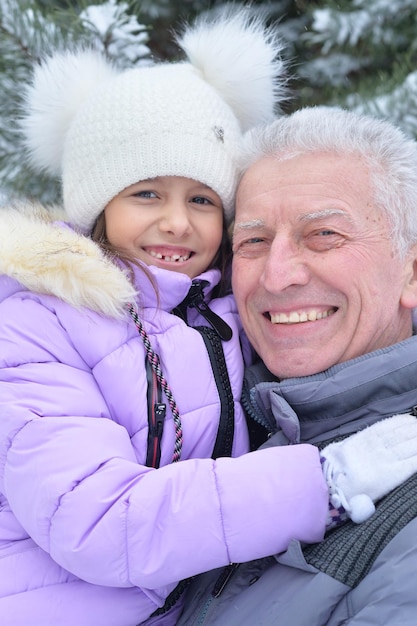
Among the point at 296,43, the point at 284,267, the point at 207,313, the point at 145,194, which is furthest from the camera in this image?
the point at 296,43

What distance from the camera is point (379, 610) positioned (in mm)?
1218

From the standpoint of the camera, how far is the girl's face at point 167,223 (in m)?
2.17

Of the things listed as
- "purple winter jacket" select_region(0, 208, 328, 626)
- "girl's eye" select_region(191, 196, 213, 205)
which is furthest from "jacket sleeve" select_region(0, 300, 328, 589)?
"girl's eye" select_region(191, 196, 213, 205)

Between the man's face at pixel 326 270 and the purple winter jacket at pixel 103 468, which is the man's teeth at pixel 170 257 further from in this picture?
the man's face at pixel 326 270

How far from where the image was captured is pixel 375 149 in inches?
74.6

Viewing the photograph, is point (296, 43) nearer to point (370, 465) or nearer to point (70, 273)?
point (70, 273)

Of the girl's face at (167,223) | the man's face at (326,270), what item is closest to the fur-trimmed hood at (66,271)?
the girl's face at (167,223)

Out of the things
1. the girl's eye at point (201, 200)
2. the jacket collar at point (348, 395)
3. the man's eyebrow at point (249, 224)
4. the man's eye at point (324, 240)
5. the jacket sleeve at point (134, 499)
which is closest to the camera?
the jacket sleeve at point (134, 499)

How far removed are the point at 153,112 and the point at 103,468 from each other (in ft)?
4.16

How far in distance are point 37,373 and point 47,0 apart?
164cm

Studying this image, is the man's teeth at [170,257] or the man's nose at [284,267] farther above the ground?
the man's nose at [284,267]

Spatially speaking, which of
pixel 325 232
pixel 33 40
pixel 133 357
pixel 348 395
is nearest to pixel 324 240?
pixel 325 232

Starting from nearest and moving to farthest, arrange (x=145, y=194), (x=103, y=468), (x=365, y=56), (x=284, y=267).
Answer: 1. (x=103, y=468)
2. (x=284, y=267)
3. (x=145, y=194)
4. (x=365, y=56)

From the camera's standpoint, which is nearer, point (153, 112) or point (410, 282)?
point (410, 282)
